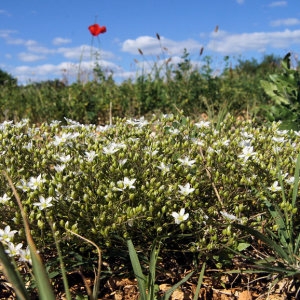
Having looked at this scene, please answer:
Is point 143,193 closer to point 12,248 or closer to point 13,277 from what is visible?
point 12,248

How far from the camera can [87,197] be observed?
7.69 ft

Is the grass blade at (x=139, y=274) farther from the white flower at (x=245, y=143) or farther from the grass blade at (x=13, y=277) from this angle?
the white flower at (x=245, y=143)

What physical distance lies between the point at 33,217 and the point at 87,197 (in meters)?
0.30

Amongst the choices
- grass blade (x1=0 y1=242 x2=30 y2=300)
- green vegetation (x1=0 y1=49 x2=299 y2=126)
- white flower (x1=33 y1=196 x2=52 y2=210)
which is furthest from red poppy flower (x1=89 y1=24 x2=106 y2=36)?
grass blade (x1=0 y1=242 x2=30 y2=300)

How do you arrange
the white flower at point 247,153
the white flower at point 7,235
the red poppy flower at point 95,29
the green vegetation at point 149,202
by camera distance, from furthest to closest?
Result: the red poppy flower at point 95,29
the white flower at point 247,153
the green vegetation at point 149,202
the white flower at point 7,235

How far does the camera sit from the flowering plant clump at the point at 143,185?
2.37m

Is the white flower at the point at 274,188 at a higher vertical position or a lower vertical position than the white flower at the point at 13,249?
higher

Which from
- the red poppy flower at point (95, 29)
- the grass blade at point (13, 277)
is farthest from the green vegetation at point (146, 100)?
the grass blade at point (13, 277)

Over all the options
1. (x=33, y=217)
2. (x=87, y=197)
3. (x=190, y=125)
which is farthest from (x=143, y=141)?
(x=33, y=217)

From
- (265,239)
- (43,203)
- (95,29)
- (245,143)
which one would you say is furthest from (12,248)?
(95,29)

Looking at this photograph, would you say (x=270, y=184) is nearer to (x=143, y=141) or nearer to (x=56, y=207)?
(x=143, y=141)

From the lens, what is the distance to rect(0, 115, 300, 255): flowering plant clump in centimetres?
237

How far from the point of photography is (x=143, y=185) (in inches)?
97.3

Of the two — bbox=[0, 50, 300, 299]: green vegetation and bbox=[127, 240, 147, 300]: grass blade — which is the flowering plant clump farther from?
bbox=[127, 240, 147, 300]: grass blade
